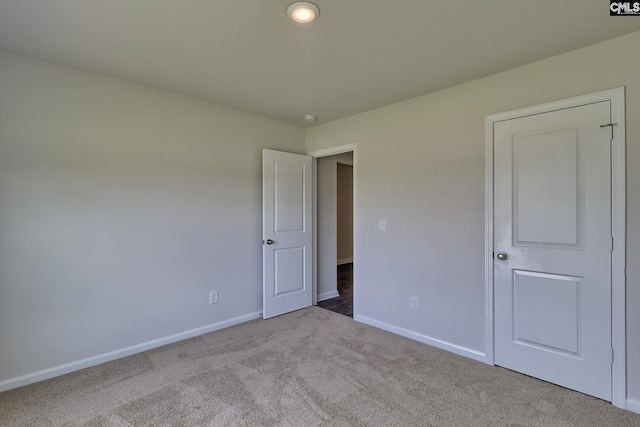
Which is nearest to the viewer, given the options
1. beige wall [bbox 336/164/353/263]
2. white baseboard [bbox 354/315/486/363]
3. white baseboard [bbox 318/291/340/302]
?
white baseboard [bbox 354/315/486/363]

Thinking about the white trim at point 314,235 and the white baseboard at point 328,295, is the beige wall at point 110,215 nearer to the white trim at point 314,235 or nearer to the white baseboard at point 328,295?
the white trim at point 314,235

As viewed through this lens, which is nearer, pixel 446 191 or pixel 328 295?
pixel 446 191

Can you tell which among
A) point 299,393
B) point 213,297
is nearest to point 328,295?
point 213,297

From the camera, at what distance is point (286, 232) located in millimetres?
3746

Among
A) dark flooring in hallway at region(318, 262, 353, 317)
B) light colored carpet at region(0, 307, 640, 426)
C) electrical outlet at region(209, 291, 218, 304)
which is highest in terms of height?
electrical outlet at region(209, 291, 218, 304)

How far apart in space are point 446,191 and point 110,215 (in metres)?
2.98

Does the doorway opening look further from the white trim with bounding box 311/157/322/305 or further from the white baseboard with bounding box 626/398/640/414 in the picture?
the white baseboard with bounding box 626/398/640/414

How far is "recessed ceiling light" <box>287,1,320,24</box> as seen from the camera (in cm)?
165

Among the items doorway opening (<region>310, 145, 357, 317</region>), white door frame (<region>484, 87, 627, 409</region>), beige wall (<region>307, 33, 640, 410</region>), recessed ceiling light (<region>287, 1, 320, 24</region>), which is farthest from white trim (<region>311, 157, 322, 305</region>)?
white door frame (<region>484, 87, 627, 409</region>)

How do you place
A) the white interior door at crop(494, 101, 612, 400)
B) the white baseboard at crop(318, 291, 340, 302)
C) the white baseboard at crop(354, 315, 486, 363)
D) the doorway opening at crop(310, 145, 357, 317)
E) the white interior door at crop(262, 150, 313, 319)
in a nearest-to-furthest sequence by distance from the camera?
the white interior door at crop(494, 101, 612, 400) < the white baseboard at crop(354, 315, 486, 363) < the white interior door at crop(262, 150, 313, 319) < the doorway opening at crop(310, 145, 357, 317) < the white baseboard at crop(318, 291, 340, 302)

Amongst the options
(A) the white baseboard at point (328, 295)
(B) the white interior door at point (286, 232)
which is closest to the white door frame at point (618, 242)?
(B) the white interior door at point (286, 232)

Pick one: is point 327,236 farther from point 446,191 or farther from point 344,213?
point 344,213

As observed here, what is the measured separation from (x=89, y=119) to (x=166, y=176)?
0.72 m

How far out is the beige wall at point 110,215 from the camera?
2.20 m
